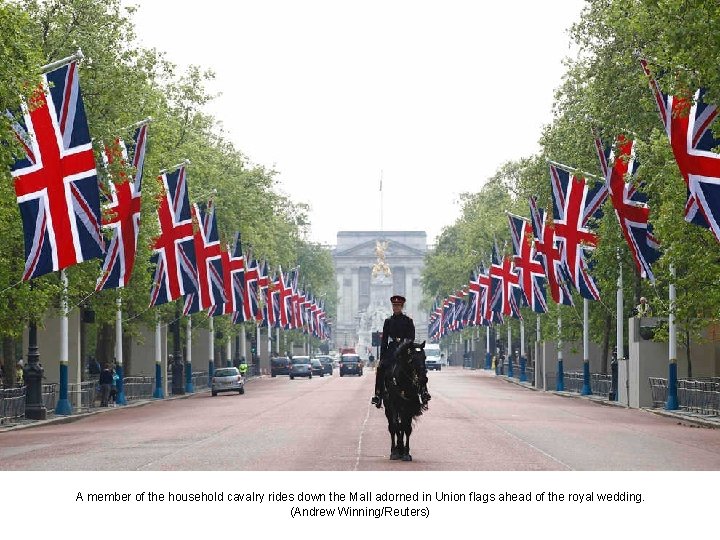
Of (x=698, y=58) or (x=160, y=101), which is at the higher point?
(x=160, y=101)

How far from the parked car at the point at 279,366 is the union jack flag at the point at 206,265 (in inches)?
2400

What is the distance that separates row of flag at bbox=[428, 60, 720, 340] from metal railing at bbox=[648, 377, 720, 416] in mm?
3967

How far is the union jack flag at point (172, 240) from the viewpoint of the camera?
177ft

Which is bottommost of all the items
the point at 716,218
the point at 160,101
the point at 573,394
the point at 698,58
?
the point at 573,394

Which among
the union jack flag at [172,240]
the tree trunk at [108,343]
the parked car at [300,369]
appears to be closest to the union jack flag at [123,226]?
the union jack flag at [172,240]

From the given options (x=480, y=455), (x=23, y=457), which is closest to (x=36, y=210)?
(x=23, y=457)

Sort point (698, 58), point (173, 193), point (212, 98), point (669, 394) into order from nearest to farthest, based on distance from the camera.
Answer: point (698, 58) → point (669, 394) → point (173, 193) → point (212, 98)

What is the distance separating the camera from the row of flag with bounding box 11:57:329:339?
34906 mm

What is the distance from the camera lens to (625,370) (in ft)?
187

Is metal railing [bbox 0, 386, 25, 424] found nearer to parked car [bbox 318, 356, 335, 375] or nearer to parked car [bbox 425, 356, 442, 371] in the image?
parked car [bbox 318, 356, 335, 375]

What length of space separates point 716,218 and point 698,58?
4.17 metres

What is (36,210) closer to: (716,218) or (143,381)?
(716,218)

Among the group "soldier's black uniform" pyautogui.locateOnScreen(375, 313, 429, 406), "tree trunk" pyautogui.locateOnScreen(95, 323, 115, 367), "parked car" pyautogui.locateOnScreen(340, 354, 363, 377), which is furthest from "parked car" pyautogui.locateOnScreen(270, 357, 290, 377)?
"soldier's black uniform" pyautogui.locateOnScreen(375, 313, 429, 406)

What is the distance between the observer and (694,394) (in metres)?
47.8
